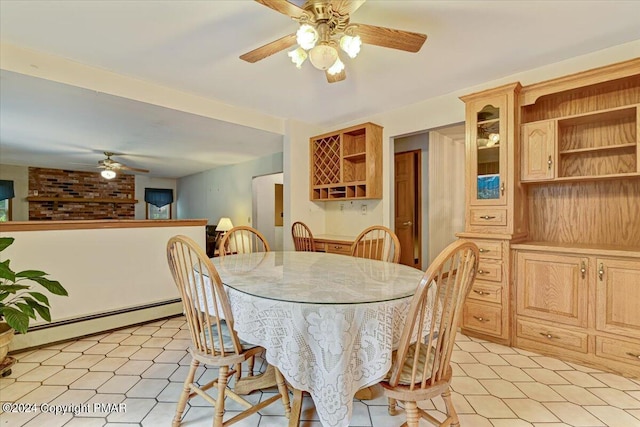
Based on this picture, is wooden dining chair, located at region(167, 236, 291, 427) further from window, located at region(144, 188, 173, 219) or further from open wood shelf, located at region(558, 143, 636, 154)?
window, located at region(144, 188, 173, 219)

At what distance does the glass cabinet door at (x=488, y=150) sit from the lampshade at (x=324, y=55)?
1.63 metres

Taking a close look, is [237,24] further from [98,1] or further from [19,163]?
[19,163]

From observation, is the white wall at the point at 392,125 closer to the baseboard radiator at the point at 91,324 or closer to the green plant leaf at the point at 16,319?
the baseboard radiator at the point at 91,324

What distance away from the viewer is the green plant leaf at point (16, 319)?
5.40ft

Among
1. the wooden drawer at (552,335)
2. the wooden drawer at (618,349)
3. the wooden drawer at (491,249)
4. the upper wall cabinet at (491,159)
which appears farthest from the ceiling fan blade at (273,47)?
the wooden drawer at (618,349)

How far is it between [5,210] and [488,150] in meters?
9.64

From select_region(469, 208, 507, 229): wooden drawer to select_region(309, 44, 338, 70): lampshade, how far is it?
5.96ft

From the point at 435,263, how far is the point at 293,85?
2426mm

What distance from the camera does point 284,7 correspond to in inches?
56.9

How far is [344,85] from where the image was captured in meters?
2.94

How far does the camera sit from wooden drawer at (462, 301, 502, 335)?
8.11 ft

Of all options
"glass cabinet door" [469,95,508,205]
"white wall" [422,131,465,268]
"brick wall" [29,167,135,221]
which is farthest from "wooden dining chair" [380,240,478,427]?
"brick wall" [29,167,135,221]

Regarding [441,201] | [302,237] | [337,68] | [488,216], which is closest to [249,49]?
[337,68]

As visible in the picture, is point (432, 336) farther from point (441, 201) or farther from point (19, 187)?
point (19, 187)
